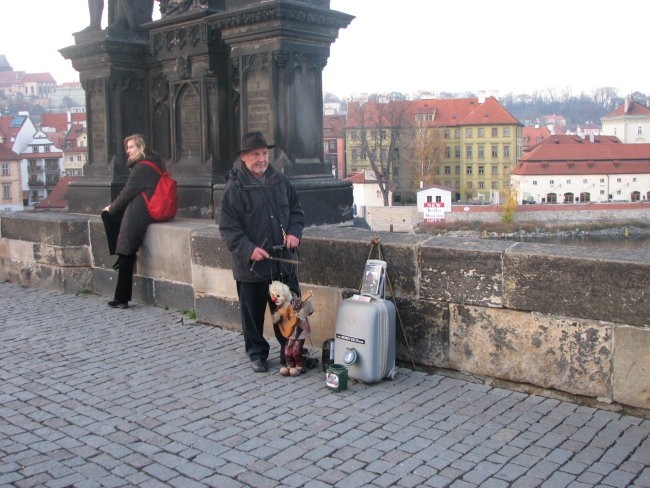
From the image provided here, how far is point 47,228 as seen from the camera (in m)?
8.95

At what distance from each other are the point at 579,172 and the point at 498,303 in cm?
6883

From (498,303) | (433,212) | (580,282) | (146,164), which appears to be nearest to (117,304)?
(146,164)

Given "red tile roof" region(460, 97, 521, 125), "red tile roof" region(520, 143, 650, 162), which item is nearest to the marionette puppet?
"red tile roof" region(520, 143, 650, 162)

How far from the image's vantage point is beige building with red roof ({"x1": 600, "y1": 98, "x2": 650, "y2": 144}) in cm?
10575

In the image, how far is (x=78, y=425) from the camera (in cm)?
444

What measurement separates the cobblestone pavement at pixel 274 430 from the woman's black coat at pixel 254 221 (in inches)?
28.4

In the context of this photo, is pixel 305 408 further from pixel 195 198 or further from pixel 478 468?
pixel 195 198

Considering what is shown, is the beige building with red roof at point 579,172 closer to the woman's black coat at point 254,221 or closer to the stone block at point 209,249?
the stone block at point 209,249

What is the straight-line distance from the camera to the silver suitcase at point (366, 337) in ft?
16.3

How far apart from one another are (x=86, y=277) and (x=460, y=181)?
77130 millimetres

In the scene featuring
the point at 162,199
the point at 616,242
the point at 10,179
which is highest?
the point at 10,179

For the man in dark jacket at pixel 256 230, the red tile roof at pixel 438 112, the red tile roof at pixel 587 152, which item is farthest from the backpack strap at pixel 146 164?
the red tile roof at pixel 587 152

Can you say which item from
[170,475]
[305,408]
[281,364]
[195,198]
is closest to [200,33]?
[195,198]

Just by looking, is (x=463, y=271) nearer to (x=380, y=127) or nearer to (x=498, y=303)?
(x=498, y=303)
